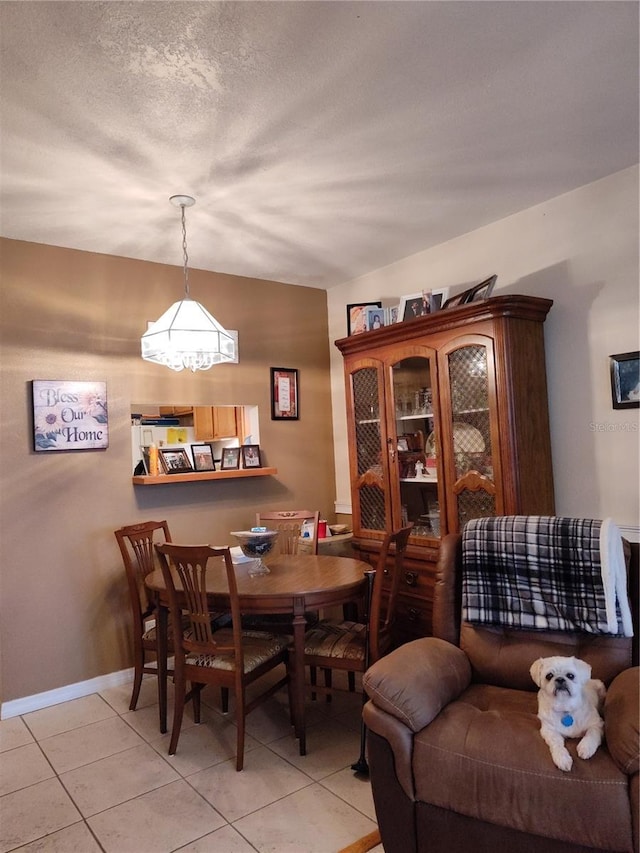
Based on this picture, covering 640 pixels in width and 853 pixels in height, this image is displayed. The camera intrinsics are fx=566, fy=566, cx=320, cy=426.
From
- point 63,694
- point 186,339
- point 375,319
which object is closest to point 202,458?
point 186,339

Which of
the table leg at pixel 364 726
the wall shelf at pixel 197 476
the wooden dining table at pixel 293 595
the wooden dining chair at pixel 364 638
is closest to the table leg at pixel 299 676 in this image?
the wooden dining table at pixel 293 595

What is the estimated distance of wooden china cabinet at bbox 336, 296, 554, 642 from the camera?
9.30 feet

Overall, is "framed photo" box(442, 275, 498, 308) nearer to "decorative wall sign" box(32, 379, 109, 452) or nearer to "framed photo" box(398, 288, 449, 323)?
"framed photo" box(398, 288, 449, 323)

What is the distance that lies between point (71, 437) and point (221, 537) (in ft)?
3.85

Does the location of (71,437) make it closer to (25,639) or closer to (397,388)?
(25,639)

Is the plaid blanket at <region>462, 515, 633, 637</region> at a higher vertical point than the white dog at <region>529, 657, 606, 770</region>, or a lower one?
higher

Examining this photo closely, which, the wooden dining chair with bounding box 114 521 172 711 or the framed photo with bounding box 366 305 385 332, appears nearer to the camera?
the wooden dining chair with bounding box 114 521 172 711

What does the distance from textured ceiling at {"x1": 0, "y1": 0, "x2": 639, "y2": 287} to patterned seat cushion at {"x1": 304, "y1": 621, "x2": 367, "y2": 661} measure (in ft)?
7.01

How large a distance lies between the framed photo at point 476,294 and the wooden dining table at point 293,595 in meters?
1.51

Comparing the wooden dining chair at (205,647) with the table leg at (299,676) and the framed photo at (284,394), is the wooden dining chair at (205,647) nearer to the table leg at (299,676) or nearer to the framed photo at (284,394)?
the table leg at (299,676)

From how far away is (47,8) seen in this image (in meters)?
1.59

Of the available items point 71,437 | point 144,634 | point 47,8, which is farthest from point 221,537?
point 47,8

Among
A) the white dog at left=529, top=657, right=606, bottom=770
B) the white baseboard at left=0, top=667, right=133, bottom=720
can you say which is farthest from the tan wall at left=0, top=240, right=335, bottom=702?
the white dog at left=529, top=657, right=606, bottom=770

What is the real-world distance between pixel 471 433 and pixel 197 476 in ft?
5.57
